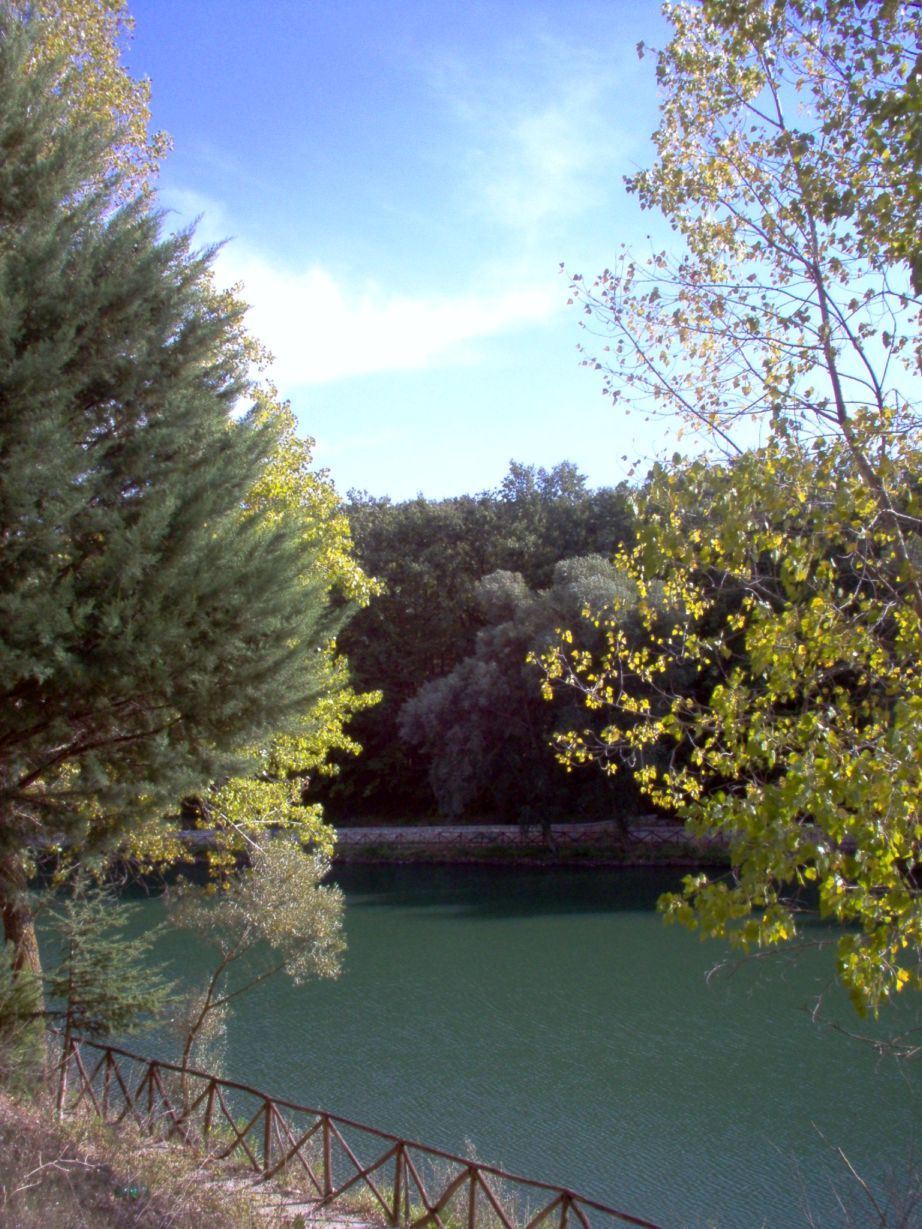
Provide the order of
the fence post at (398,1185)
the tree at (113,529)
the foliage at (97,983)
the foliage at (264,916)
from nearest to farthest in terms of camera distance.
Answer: the tree at (113,529) < the fence post at (398,1185) < the foliage at (97,983) < the foliage at (264,916)

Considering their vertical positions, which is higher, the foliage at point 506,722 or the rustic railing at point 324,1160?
the foliage at point 506,722

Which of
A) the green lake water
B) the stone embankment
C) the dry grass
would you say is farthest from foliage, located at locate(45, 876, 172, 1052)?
the stone embankment

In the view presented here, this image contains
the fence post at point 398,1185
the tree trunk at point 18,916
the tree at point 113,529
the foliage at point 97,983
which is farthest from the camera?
the foliage at point 97,983

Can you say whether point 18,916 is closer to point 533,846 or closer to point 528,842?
point 533,846

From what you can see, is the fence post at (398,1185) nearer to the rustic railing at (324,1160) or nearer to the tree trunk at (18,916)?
the rustic railing at (324,1160)

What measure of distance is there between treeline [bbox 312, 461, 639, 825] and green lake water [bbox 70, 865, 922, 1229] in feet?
25.5

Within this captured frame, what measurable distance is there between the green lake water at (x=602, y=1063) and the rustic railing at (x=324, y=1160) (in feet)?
3.79

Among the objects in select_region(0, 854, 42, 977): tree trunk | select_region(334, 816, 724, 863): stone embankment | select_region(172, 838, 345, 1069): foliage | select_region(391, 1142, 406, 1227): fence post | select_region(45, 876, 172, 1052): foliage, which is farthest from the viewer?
select_region(334, 816, 724, 863): stone embankment

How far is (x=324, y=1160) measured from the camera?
9.85 metres

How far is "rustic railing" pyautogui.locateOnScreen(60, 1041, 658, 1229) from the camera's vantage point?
9.26m

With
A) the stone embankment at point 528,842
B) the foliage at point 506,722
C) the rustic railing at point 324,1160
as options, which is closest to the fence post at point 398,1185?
the rustic railing at point 324,1160

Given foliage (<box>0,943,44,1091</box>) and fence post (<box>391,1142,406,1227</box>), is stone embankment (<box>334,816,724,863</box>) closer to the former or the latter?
fence post (<box>391,1142,406,1227</box>)

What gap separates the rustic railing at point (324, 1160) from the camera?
9.26 meters

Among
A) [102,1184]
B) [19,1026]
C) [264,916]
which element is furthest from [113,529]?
[264,916]
